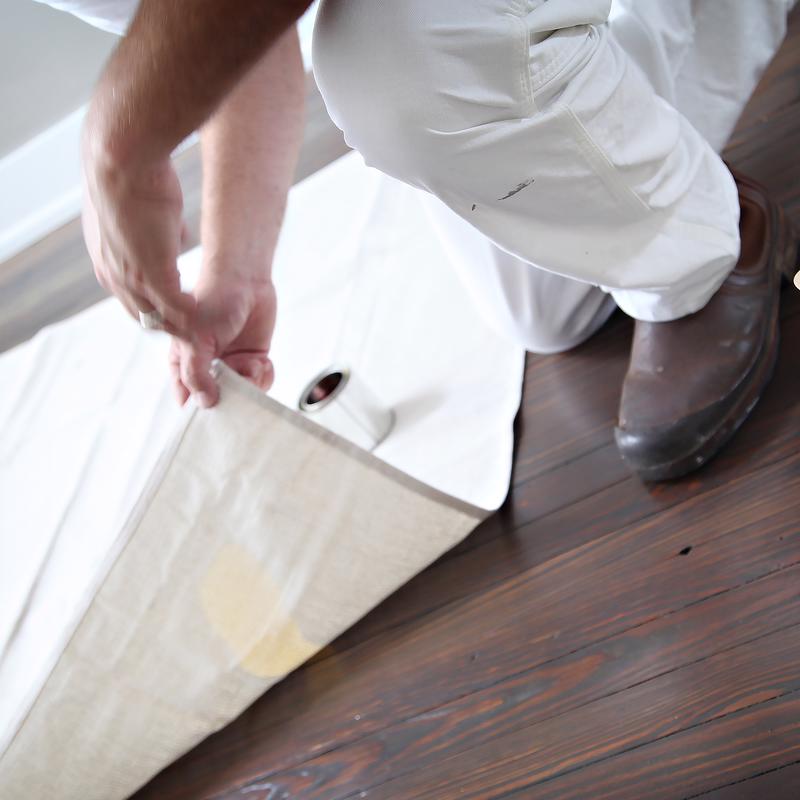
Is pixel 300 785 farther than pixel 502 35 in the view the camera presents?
Yes

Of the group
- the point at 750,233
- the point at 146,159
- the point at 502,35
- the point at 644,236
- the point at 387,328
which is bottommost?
the point at 387,328

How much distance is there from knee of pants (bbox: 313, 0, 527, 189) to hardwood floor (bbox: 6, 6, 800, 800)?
1.27 ft

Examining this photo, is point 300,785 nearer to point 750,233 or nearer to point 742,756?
point 742,756

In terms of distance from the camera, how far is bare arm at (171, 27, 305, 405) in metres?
0.95

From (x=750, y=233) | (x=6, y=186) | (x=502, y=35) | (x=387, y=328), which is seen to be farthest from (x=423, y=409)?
(x=6, y=186)

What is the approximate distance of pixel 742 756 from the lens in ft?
2.36

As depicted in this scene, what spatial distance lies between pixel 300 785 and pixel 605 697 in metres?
0.32

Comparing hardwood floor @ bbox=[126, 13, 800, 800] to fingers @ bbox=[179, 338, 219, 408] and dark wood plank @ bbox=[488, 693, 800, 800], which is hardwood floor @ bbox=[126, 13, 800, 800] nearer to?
dark wood plank @ bbox=[488, 693, 800, 800]

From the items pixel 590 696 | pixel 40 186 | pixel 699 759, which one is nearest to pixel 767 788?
pixel 699 759

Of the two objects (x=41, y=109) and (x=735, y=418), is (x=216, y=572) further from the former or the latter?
(x=41, y=109)

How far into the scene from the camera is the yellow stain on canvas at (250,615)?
97 centimetres

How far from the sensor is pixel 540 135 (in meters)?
0.81

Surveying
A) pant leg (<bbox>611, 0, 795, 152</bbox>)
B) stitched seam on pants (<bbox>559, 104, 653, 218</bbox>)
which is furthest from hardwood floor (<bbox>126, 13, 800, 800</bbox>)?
stitched seam on pants (<bbox>559, 104, 653, 218</bbox>)

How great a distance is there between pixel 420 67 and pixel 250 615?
562 mm
